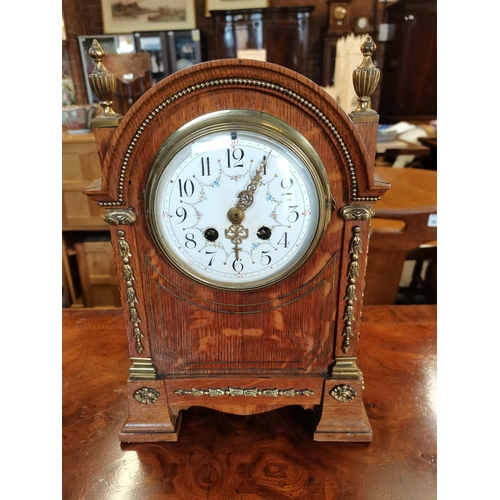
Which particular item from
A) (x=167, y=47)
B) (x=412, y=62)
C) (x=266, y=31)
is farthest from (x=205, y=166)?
(x=412, y=62)

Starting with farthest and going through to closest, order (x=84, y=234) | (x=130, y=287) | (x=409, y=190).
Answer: (x=84, y=234) → (x=409, y=190) → (x=130, y=287)

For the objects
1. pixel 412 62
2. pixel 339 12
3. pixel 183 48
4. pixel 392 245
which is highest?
pixel 339 12

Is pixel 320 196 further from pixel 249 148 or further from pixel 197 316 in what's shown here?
pixel 197 316

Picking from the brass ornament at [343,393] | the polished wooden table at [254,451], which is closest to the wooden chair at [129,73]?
the polished wooden table at [254,451]

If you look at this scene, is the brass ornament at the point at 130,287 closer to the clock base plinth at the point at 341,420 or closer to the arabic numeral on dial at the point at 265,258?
the arabic numeral on dial at the point at 265,258

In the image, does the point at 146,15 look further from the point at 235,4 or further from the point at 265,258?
the point at 265,258

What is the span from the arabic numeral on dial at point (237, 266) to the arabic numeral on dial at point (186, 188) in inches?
4.3

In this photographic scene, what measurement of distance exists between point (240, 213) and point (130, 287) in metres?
0.19

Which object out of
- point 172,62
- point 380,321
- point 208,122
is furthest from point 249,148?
point 172,62

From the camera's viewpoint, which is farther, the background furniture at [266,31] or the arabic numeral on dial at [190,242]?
the background furniture at [266,31]

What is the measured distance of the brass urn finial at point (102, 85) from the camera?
50cm

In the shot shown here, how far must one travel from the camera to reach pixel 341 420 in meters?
0.65

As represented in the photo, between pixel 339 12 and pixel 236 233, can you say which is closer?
pixel 236 233

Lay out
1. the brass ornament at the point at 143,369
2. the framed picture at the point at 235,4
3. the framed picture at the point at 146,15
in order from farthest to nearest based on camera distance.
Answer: the framed picture at the point at 146,15 < the framed picture at the point at 235,4 < the brass ornament at the point at 143,369
